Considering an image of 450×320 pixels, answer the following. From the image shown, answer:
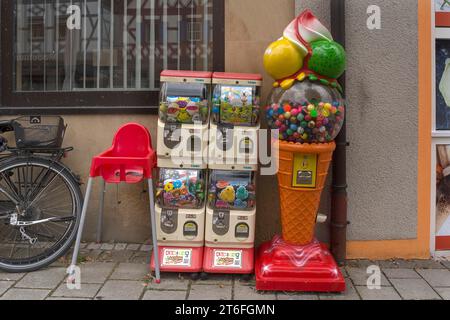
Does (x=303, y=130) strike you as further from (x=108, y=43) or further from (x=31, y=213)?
(x=31, y=213)

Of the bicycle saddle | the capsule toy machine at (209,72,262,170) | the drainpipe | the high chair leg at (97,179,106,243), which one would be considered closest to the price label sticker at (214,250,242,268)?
the capsule toy machine at (209,72,262,170)

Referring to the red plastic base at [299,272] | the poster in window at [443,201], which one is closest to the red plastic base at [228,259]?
the red plastic base at [299,272]

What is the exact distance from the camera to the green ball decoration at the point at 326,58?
3.45 m

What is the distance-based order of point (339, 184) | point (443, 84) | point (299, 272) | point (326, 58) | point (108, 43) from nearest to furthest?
1. point (326, 58)
2. point (299, 272)
3. point (339, 184)
4. point (443, 84)
5. point (108, 43)

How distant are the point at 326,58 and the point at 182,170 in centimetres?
142

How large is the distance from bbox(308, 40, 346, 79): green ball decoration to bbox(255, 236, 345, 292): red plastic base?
141 centimetres

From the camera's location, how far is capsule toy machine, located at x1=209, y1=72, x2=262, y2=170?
12.3 feet

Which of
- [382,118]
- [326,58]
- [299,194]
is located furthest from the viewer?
[382,118]

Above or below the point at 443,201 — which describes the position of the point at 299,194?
above

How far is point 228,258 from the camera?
3826mm

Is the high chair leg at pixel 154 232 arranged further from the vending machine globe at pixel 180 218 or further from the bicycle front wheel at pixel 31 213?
the bicycle front wheel at pixel 31 213

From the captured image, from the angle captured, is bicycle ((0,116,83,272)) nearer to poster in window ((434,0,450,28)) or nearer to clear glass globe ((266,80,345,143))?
clear glass globe ((266,80,345,143))

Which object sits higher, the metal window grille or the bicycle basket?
the metal window grille

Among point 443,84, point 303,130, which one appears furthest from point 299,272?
point 443,84
